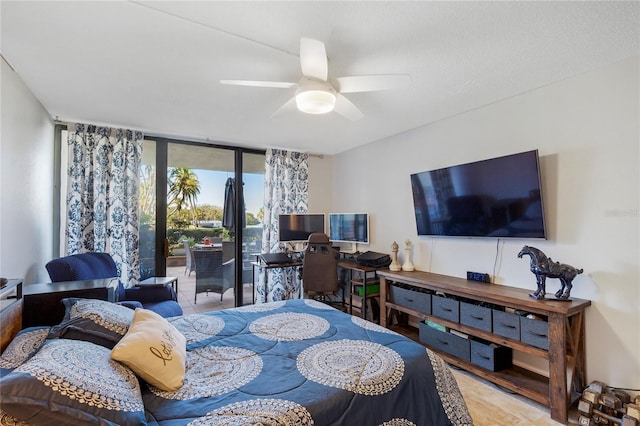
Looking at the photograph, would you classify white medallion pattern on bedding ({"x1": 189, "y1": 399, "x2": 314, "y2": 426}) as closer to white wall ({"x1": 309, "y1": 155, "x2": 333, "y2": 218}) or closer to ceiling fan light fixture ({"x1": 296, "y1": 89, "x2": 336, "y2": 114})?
ceiling fan light fixture ({"x1": 296, "y1": 89, "x2": 336, "y2": 114})

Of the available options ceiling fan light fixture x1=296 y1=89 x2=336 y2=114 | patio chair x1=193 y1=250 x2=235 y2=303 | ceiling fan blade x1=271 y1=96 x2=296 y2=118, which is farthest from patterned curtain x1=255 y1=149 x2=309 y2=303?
ceiling fan light fixture x1=296 y1=89 x2=336 y2=114

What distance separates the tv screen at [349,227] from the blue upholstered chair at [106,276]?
2.39 meters

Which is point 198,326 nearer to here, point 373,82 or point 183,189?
point 373,82

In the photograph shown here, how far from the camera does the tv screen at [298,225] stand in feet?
14.6

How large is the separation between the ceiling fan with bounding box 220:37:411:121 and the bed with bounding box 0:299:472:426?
148cm

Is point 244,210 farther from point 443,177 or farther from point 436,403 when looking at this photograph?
point 436,403

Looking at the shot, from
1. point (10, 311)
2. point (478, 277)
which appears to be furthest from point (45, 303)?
point (478, 277)

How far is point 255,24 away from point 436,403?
2.17 metres

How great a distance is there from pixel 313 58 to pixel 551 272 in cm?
218

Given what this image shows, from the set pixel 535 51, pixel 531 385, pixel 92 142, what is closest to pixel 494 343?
pixel 531 385

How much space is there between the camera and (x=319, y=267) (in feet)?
12.6

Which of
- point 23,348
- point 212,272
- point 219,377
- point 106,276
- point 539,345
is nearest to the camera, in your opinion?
point 23,348

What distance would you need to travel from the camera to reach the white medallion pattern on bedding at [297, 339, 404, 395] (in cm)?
131

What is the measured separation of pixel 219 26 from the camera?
66.7 inches
